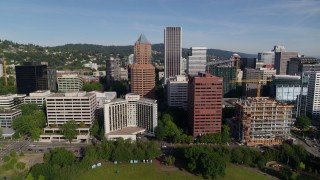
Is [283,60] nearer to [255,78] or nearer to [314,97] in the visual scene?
[255,78]

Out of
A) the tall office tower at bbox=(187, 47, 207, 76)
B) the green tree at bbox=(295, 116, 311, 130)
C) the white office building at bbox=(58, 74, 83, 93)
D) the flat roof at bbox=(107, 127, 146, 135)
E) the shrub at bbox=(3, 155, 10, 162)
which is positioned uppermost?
the tall office tower at bbox=(187, 47, 207, 76)

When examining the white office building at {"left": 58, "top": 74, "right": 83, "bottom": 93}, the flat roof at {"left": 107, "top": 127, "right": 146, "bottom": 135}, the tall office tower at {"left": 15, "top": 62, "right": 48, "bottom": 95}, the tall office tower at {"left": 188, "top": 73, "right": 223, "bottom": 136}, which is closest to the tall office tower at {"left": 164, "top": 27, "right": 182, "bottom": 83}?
the white office building at {"left": 58, "top": 74, "right": 83, "bottom": 93}

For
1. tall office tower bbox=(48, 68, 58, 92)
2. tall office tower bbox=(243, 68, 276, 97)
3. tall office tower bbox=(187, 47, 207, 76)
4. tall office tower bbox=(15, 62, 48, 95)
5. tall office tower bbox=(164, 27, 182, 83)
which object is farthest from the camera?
tall office tower bbox=(164, 27, 182, 83)

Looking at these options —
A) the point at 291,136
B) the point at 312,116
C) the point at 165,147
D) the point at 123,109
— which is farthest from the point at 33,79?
the point at 312,116

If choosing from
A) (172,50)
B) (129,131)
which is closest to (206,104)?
(129,131)

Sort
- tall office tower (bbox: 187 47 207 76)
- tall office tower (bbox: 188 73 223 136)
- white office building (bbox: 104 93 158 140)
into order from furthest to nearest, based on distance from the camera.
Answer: tall office tower (bbox: 187 47 207 76) < white office building (bbox: 104 93 158 140) < tall office tower (bbox: 188 73 223 136)

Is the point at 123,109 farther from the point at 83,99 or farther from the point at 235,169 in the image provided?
the point at 235,169

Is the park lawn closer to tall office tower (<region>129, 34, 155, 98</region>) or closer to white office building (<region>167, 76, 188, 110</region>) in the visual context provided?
white office building (<region>167, 76, 188, 110</region>)
